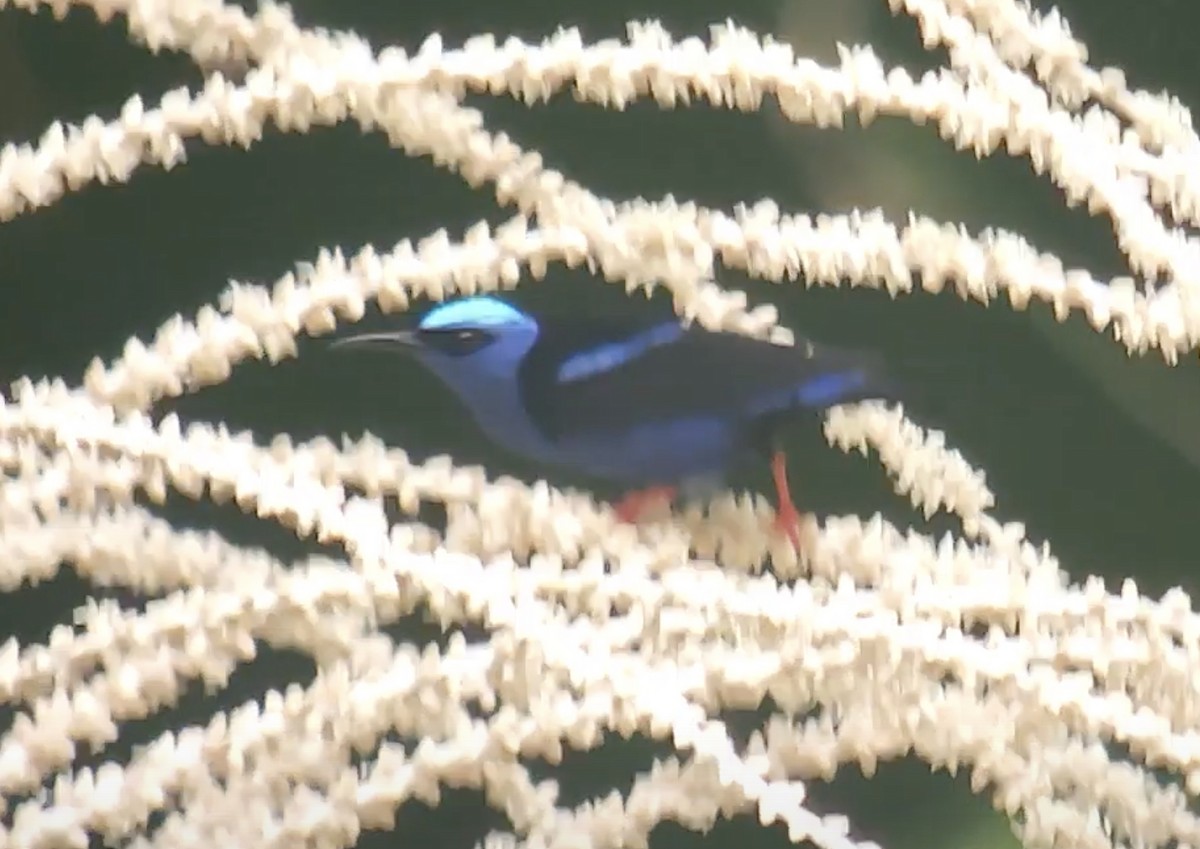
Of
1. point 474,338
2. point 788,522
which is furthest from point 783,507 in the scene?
point 474,338

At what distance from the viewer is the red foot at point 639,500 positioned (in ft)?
1.55

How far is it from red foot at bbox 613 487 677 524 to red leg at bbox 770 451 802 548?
0.05 metres

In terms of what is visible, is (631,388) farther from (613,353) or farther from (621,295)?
(621,295)

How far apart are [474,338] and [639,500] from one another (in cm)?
10

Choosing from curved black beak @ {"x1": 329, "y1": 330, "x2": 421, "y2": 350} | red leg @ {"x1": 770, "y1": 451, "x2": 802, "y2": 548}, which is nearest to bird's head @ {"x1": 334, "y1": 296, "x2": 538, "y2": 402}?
curved black beak @ {"x1": 329, "y1": 330, "x2": 421, "y2": 350}

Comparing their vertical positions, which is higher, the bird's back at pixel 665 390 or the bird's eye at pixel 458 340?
the bird's eye at pixel 458 340

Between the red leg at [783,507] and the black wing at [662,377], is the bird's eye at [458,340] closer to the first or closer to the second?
the black wing at [662,377]

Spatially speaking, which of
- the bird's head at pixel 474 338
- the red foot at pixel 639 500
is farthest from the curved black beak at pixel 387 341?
the red foot at pixel 639 500

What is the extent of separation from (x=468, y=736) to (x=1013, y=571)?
0.21 m

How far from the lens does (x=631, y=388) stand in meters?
0.50

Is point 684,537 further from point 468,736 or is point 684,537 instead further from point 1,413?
point 1,413

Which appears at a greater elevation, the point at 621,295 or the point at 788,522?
the point at 621,295

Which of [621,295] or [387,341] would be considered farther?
[621,295]

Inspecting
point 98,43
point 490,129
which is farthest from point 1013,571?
point 98,43
